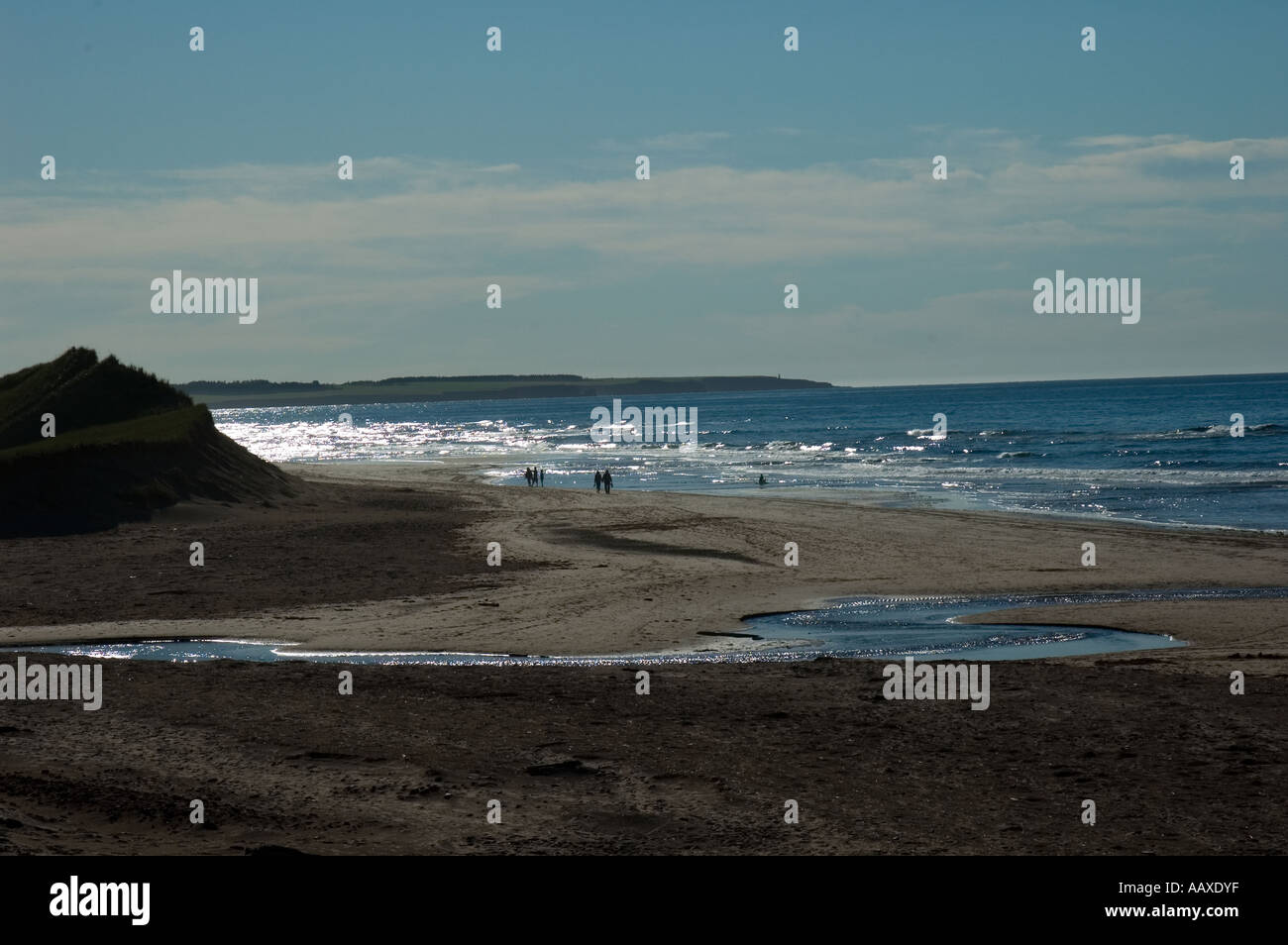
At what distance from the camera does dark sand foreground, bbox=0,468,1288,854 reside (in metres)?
9.41

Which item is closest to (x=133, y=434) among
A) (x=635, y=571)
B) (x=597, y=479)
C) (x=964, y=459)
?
(x=635, y=571)

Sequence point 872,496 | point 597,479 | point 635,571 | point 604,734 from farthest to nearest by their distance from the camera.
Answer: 1. point 597,479
2. point 872,496
3. point 635,571
4. point 604,734

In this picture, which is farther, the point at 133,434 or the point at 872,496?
the point at 872,496

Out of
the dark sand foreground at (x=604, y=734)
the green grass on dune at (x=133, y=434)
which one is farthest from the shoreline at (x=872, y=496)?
the dark sand foreground at (x=604, y=734)

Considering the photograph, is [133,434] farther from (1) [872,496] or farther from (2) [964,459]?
(2) [964,459]

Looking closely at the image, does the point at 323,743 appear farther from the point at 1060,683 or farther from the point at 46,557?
the point at 46,557

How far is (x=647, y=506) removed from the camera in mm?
42750

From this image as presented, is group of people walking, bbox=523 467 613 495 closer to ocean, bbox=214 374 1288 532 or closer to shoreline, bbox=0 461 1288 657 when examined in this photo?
ocean, bbox=214 374 1288 532

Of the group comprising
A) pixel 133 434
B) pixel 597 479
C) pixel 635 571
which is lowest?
A: pixel 635 571

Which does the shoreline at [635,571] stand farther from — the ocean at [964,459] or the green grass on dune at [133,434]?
the ocean at [964,459]

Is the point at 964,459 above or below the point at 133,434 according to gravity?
below

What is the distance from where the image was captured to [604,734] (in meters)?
12.3

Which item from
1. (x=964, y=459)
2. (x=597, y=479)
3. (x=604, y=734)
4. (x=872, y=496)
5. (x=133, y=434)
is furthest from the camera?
(x=964, y=459)

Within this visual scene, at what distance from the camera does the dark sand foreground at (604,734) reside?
30.9ft
